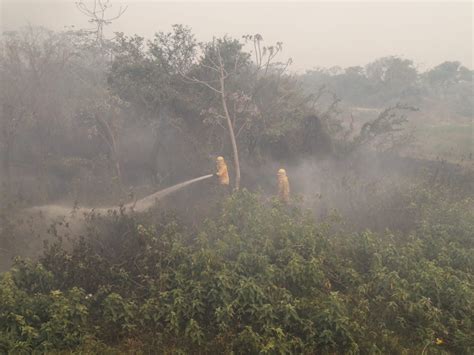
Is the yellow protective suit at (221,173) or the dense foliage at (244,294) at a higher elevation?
the yellow protective suit at (221,173)

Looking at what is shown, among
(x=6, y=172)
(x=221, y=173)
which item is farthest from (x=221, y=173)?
(x=6, y=172)

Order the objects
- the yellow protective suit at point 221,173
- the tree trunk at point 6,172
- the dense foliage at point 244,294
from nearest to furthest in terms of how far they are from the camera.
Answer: the dense foliage at point 244,294
the tree trunk at point 6,172
the yellow protective suit at point 221,173

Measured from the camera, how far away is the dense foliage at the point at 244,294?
525 cm

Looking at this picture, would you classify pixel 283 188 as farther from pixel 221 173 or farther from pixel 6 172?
pixel 6 172

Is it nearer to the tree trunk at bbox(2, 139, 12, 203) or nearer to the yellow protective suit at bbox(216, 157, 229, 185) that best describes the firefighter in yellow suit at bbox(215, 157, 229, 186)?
the yellow protective suit at bbox(216, 157, 229, 185)

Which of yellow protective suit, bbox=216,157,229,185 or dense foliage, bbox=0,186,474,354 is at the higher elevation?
yellow protective suit, bbox=216,157,229,185

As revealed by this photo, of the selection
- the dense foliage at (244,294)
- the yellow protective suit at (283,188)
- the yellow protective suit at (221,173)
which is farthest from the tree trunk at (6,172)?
the yellow protective suit at (283,188)

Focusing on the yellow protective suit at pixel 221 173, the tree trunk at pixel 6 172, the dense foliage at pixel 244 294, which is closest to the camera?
the dense foliage at pixel 244 294

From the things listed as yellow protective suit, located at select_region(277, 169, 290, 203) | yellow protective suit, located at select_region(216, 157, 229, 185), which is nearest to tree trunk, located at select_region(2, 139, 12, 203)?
yellow protective suit, located at select_region(216, 157, 229, 185)

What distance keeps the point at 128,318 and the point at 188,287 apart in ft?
3.08

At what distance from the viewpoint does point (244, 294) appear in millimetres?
5684

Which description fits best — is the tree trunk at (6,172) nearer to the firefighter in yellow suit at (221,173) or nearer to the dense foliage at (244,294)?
the dense foliage at (244,294)

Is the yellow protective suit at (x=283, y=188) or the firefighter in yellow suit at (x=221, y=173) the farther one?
the firefighter in yellow suit at (x=221, y=173)

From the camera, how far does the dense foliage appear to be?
5.25m
